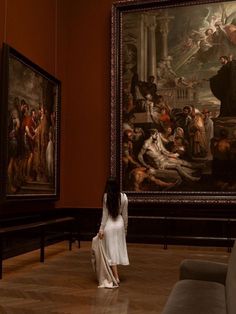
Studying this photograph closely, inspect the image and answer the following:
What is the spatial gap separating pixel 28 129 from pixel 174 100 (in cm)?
414

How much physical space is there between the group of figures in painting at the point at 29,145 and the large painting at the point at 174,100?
1.87m

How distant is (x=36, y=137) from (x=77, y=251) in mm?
2981

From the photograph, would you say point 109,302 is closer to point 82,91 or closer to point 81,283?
point 81,283

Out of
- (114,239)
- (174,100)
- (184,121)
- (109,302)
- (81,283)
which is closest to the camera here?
(109,302)

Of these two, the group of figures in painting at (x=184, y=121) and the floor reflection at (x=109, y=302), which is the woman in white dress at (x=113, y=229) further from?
the group of figures in painting at (x=184, y=121)

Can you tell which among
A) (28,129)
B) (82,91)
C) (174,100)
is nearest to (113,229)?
(28,129)

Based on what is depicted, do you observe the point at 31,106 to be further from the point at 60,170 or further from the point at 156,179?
the point at 156,179

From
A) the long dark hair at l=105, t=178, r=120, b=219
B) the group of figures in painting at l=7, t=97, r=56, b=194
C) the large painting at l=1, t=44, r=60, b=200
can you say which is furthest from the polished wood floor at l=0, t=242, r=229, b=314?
the group of figures in painting at l=7, t=97, r=56, b=194

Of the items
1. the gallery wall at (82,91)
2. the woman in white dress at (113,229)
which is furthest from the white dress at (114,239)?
the gallery wall at (82,91)

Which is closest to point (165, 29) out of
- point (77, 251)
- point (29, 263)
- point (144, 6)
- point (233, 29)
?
point (144, 6)

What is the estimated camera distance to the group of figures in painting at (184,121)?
10828 mm

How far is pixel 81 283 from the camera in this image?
21.8 ft

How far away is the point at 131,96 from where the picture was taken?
11602 mm

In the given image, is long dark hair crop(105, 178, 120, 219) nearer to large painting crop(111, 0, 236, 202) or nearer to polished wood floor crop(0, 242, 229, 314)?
polished wood floor crop(0, 242, 229, 314)
